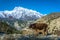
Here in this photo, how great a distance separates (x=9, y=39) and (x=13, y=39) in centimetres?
87

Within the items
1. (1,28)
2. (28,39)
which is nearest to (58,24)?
(1,28)

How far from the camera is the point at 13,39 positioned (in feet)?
143

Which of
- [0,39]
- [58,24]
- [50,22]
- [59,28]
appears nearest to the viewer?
[0,39]

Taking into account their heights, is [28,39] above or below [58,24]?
below

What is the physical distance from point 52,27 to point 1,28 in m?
30.0

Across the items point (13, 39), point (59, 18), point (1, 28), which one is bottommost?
point (13, 39)

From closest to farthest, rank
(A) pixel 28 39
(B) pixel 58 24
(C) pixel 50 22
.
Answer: (A) pixel 28 39, (B) pixel 58 24, (C) pixel 50 22

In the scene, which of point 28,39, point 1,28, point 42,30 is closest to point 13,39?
point 28,39

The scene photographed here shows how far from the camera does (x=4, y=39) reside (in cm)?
4250

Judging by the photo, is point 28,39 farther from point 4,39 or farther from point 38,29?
point 38,29

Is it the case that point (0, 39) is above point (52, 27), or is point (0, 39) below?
below

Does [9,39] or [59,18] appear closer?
[9,39]

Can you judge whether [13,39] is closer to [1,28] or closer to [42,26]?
[1,28]

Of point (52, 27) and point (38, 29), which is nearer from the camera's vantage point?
point (38, 29)
